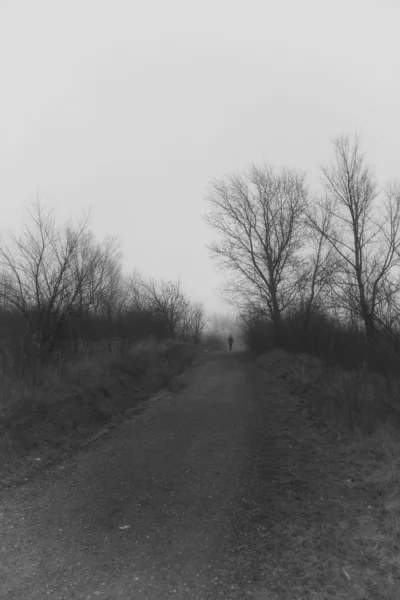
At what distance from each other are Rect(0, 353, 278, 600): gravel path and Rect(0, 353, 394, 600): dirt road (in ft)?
0.04

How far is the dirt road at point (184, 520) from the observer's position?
3227 millimetres

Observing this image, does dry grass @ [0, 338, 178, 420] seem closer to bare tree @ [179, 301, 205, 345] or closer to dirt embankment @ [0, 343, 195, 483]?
dirt embankment @ [0, 343, 195, 483]

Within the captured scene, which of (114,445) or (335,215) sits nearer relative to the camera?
(114,445)

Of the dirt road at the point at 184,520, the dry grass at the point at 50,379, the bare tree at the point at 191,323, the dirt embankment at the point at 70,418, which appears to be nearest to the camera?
the dirt road at the point at 184,520

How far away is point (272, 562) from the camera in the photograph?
11.5 ft

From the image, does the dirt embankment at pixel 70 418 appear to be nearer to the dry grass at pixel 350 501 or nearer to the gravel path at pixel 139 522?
the gravel path at pixel 139 522

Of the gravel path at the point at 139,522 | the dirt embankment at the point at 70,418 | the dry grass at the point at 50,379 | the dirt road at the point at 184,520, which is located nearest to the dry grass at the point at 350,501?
the dirt road at the point at 184,520

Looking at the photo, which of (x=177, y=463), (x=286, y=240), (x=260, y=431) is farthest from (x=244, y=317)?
(x=177, y=463)

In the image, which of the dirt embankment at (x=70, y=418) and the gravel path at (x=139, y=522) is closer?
the gravel path at (x=139, y=522)

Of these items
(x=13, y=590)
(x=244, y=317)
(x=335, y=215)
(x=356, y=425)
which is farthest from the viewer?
(x=244, y=317)

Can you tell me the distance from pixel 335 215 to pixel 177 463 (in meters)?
13.8

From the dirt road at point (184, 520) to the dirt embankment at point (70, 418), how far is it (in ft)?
1.47

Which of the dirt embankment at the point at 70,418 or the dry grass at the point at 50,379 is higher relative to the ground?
the dry grass at the point at 50,379

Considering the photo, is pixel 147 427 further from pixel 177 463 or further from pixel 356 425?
pixel 356 425
